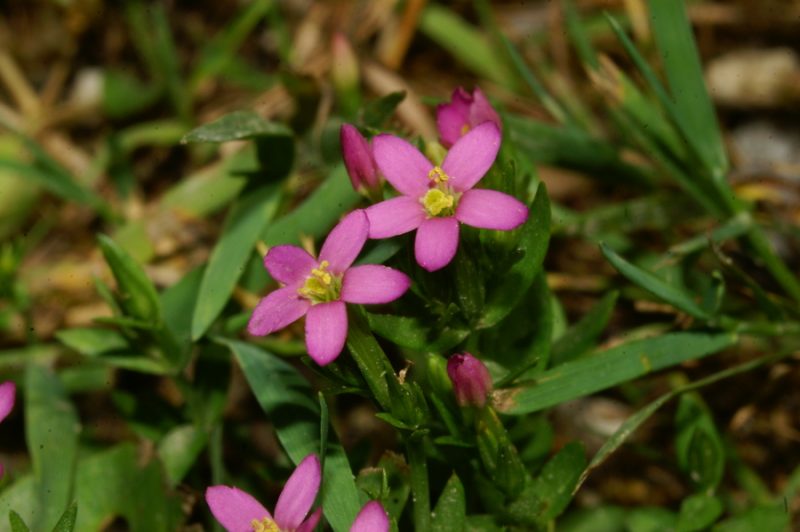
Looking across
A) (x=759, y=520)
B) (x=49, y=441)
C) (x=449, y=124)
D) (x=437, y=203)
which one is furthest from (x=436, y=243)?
(x=49, y=441)

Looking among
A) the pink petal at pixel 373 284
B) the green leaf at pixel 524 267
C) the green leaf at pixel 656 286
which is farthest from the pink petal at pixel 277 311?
the green leaf at pixel 656 286

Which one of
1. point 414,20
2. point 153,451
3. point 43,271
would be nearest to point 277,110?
point 414,20

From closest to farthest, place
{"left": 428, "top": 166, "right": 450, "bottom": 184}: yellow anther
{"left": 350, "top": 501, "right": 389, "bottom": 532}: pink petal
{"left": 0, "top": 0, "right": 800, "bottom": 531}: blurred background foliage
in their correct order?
{"left": 350, "top": 501, "right": 389, "bottom": 532}: pink petal, {"left": 428, "top": 166, "right": 450, "bottom": 184}: yellow anther, {"left": 0, "top": 0, "right": 800, "bottom": 531}: blurred background foliage

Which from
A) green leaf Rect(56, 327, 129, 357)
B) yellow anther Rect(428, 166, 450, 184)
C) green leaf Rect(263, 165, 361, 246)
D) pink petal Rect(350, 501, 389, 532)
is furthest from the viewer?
green leaf Rect(263, 165, 361, 246)

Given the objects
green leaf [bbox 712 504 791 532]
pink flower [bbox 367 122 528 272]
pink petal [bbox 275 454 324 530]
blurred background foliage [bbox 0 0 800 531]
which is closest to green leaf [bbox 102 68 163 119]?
blurred background foliage [bbox 0 0 800 531]

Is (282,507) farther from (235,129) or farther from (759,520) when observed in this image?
(759,520)

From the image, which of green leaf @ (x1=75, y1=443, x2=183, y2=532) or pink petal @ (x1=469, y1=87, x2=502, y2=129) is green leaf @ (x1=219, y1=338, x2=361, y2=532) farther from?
pink petal @ (x1=469, y1=87, x2=502, y2=129)

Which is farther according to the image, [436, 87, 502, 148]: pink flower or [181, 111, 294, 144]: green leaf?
[181, 111, 294, 144]: green leaf
